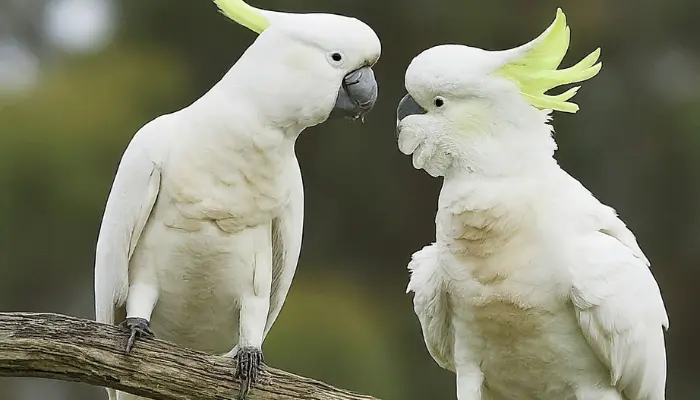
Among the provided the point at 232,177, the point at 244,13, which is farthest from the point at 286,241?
the point at 244,13

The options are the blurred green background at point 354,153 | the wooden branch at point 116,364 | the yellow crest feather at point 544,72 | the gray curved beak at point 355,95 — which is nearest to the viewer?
the wooden branch at point 116,364

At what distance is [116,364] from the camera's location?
70.6 inches

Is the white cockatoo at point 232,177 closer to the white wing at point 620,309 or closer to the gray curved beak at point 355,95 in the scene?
the gray curved beak at point 355,95

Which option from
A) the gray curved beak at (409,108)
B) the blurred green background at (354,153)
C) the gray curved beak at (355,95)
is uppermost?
the blurred green background at (354,153)

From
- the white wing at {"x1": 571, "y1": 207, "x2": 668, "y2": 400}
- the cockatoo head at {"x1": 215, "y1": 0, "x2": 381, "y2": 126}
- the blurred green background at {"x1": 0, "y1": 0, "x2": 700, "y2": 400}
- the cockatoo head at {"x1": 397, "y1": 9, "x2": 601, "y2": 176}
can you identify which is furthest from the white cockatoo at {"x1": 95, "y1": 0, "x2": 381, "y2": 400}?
the blurred green background at {"x1": 0, "y1": 0, "x2": 700, "y2": 400}

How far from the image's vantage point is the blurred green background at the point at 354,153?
159 inches

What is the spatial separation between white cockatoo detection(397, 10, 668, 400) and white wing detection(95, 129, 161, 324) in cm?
50

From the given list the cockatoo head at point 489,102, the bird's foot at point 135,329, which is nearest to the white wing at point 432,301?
the cockatoo head at point 489,102

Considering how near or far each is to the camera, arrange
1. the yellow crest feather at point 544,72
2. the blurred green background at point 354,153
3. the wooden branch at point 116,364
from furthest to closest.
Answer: the blurred green background at point 354,153, the yellow crest feather at point 544,72, the wooden branch at point 116,364

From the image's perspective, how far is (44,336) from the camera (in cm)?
176

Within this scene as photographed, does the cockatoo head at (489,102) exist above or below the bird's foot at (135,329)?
above

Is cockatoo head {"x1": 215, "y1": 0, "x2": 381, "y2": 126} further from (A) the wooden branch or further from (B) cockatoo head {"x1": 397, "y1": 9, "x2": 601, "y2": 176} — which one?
(A) the wooden branch

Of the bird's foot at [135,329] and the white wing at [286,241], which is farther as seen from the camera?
the white wing at [286,241]

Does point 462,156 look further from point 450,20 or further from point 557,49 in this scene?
point 450,20
